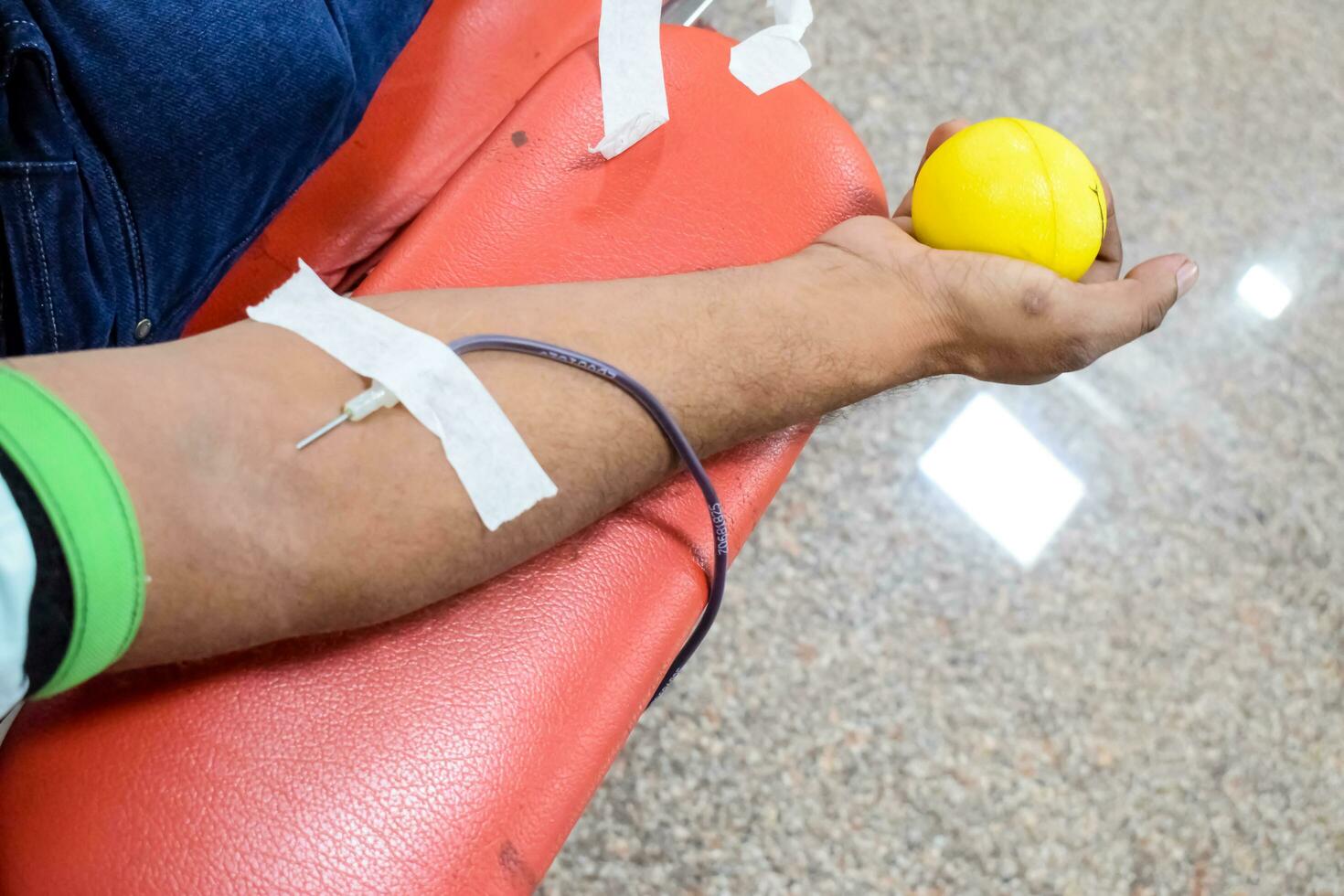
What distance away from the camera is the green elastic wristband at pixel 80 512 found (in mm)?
433

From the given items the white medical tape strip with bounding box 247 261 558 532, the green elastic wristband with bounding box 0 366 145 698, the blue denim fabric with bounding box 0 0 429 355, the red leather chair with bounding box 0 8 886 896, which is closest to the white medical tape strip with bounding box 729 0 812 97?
the red leather chair with bounding box 0 8 886 896

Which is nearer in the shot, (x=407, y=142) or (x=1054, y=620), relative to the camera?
(x=407, y=142)

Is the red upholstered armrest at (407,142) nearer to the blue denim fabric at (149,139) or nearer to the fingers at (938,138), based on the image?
the blue denim fabric at (149,139)

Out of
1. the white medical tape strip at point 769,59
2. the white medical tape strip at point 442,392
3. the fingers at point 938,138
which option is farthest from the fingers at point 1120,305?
the white medical tape strip at point 442,392

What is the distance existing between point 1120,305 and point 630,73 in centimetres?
43

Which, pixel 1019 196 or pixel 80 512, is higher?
pixel 80 512

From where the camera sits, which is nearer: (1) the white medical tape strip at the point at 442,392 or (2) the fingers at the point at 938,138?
(1) the white medical tape strip at the point at 442,392

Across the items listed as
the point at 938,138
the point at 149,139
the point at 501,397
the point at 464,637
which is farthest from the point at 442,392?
the point at 938,138

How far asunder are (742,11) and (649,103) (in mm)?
765

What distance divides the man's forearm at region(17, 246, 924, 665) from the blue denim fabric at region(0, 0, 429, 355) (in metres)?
0.14

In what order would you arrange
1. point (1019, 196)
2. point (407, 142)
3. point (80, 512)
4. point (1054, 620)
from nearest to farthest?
point (80, 512), point (1019, 196), point (407, 142), point (1054, 620)

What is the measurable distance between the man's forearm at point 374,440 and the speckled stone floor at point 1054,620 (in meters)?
0.54

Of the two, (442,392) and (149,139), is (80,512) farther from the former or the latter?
(149,139)

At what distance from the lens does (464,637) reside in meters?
0.59
